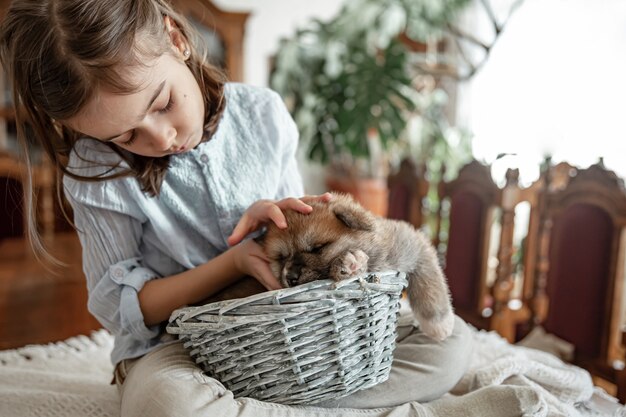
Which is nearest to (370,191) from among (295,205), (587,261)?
(587,261)

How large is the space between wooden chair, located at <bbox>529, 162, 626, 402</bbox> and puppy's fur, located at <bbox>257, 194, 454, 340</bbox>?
682 mm

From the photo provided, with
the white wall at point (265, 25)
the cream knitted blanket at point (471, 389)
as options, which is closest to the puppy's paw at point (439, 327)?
the cream knitted blanket at point (471, 389)

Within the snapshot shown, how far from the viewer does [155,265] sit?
4.06 feet

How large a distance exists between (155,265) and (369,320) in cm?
58

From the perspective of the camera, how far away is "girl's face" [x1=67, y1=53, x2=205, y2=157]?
0.94 meters

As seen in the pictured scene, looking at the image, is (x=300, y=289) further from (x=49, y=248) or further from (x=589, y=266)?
→ (x=49, y=248)

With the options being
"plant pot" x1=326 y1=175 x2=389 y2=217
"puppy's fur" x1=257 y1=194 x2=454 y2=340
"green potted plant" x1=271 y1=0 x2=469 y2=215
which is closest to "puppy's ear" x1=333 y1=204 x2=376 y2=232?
"puppy's fur" x1=257 y1=194 x2=454 y2=340

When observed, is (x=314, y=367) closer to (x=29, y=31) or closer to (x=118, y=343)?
(x=118, y=343)

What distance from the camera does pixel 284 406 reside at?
0.94 m

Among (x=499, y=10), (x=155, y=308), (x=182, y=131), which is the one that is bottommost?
(x=155, y=308)

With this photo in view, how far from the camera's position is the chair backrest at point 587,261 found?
1480 millimetres

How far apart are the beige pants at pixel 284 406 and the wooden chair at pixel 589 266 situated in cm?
56

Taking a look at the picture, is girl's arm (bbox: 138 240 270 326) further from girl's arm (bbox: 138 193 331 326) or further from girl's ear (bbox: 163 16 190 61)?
girl's ear (bbox: 163 16 190 61)

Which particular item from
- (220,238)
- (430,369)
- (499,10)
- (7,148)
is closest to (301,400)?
(430,369)
